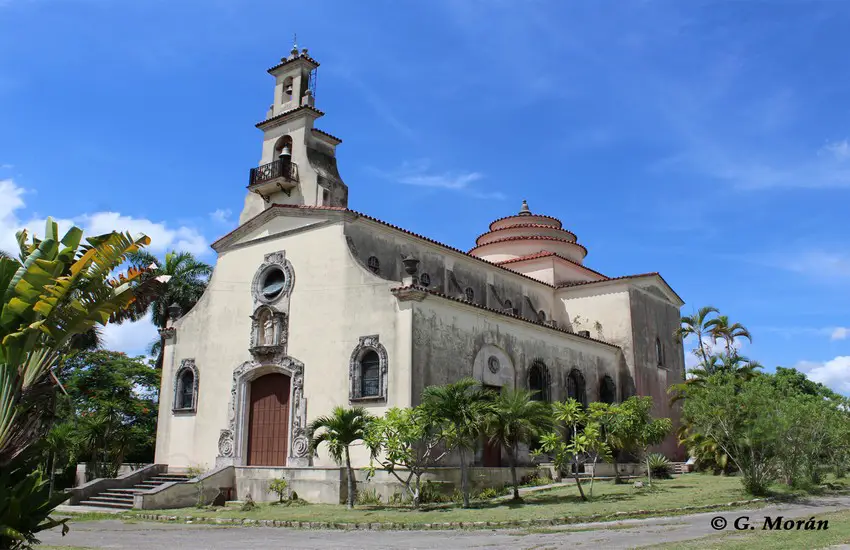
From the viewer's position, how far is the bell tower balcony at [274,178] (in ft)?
95.2

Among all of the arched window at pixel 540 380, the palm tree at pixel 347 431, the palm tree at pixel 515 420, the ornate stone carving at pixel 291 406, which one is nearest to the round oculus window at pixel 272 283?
the ornate stone carving at pixel 291 406

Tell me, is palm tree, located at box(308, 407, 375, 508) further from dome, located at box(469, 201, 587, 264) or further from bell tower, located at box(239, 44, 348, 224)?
dome, located at box(469, 201, 587, 264)

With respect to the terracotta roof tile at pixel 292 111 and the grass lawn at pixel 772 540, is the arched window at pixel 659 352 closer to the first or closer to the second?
the terracotta roof tile at pixel 292 111

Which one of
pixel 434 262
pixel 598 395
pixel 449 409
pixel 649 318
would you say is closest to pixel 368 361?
pixel 449 409

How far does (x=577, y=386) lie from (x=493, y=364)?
21.1 feet

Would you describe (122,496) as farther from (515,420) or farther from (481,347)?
(515,420)

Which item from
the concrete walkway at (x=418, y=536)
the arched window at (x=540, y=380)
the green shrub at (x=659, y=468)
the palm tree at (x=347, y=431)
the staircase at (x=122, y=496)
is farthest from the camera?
the arched window at (x=540, y=380)

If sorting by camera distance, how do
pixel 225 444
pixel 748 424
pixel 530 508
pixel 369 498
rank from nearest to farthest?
pixel 530 508 → pixel 748 424 → pixel 369 498 → pixel 225 444

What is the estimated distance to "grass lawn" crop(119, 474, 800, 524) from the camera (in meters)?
17.3

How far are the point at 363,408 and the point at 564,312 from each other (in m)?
15.8

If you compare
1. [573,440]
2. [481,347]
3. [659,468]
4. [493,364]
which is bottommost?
[659,468]

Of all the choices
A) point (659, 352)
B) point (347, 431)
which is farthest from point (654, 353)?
point (347, 431)

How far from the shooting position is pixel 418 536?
Result: 1516 cm

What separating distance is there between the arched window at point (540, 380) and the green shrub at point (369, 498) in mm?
8457
